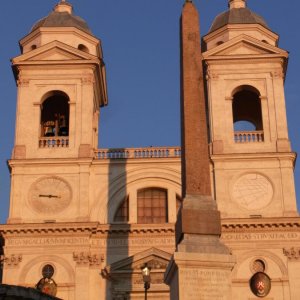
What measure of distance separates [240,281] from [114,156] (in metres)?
8.27

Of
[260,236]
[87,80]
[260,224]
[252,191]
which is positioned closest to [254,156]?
[252,191]

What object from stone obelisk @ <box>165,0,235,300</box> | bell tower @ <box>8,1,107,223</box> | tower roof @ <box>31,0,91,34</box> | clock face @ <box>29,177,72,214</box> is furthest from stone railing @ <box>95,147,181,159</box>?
stone obelisk @ <box>165,0,235,300</box>

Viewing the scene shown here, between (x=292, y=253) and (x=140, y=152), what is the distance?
8.45 metres

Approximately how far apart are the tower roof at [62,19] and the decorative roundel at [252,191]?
11.5m

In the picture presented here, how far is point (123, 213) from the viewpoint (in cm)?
3559

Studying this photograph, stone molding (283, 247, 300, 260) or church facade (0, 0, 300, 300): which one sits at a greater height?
church facade (0, 0, 300, 300)

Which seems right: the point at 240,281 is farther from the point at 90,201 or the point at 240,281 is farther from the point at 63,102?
the point at 63,102

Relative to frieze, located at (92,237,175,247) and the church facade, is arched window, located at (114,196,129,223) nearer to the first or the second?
the church facade

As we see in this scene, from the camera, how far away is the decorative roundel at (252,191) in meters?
34.8

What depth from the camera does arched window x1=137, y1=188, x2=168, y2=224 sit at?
3556 centimetres

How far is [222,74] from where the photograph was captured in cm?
3766

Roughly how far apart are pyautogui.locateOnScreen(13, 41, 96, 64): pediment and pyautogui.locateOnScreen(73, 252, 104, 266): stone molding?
Result: 984 cm

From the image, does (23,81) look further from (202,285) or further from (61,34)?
(202,285)

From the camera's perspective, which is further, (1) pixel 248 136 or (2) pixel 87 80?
(2) pixel 87 80
